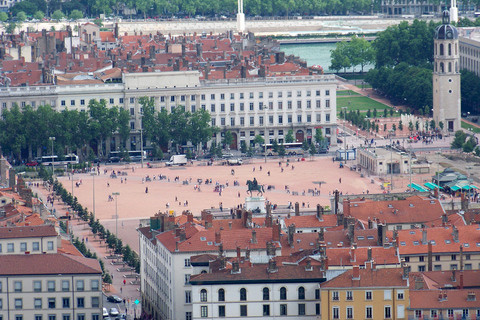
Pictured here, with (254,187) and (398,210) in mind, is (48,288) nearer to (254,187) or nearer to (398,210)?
(398,210)

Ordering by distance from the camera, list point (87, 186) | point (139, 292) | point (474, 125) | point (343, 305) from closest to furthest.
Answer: point (343, 305)
point (139, 292)
point (87, 186)
point (474, 125)

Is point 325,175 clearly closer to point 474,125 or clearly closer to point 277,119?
point 277,119

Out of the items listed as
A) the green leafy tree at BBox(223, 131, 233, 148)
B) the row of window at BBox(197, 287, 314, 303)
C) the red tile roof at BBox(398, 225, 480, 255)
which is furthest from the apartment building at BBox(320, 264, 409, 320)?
the green leafy tree at BBox(223, 131, 233, 148)

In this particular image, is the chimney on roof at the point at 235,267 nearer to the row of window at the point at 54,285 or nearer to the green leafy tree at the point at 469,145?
the row of window at the point at 54,285

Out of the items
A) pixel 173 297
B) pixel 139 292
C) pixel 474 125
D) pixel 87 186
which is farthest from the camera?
pixel 474 125

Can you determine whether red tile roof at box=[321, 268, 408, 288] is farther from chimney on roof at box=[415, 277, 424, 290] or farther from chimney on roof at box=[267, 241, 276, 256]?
chimney on roof at box=[267, 241, 276, 256]

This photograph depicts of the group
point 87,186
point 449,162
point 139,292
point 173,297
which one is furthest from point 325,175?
point 173,297
